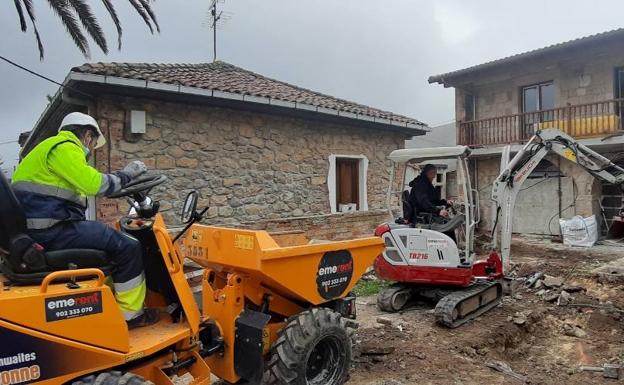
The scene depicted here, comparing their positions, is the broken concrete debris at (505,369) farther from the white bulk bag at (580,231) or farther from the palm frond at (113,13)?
the white bulk bag at (580,231)

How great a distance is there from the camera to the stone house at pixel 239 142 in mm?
7074

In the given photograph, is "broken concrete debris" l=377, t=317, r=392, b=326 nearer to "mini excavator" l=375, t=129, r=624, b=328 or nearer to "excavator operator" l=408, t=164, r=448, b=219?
"mini excavator" l=375, t=129, r=624, b=328

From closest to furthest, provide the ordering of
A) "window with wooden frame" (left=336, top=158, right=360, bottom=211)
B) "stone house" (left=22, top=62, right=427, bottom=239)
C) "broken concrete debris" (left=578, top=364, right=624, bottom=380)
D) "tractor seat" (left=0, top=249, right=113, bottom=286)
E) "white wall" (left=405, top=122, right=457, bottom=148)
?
1. "tractor seat" (left=0, top=249, right=113, bottom=286)
2. "broken concrete debris" (left=578, top=364, right=624, bottom=380)
3. "stone house" (left=22, top=62, right=427, bottom=239)
4. "window with wooden frame" (left=336, top=158, right=360, bottom=211)
5. "white wall" (left=405, top=122, right=457, bottom=148)

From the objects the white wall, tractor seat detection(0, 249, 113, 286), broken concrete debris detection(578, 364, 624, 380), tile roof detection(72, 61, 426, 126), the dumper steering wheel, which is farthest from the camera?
the white wall

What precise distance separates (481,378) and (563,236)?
39.2 ft

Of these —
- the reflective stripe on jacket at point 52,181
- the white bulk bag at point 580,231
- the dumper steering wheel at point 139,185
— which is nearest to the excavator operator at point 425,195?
the dumper steering wheel at point 139,185

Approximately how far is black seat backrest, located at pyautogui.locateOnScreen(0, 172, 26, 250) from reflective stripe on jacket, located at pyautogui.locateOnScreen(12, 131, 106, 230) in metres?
0.10

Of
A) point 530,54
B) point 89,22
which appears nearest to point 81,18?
point 89,22

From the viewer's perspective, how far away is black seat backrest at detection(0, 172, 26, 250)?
2396mm

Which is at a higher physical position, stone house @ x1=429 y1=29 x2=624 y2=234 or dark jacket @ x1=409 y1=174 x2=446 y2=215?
stone house @ x1=429 y1=29 x2=624 y2=234

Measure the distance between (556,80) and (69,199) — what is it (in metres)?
16.8

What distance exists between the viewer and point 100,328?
254 cm

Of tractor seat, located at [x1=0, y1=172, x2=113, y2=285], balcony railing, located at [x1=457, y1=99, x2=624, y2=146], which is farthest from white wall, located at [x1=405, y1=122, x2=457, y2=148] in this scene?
tractor seat, located at [x1=0, y1=172, x2=113, y2=285]

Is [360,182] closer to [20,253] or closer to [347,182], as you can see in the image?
[347,182]
